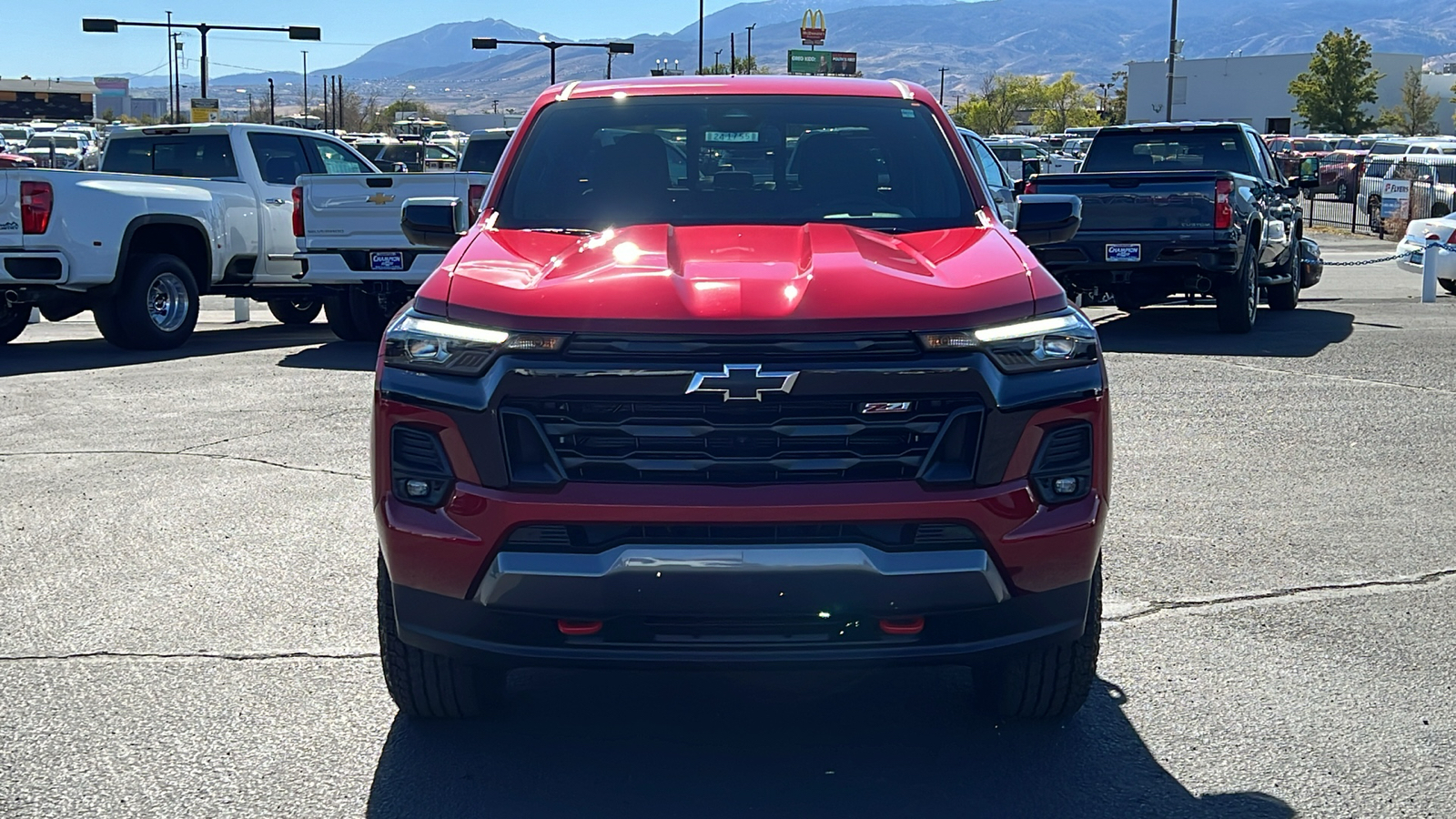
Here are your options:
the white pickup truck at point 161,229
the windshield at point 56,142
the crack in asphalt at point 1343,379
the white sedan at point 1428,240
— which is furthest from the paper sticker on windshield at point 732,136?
the windshield at point 56,142

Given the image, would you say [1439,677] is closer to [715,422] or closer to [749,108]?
[715,422]

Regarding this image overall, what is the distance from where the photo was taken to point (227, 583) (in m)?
5.74

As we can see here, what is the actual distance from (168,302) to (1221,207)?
893 cm

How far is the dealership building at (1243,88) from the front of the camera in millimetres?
111500

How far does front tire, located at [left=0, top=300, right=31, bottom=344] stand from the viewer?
1347 cm

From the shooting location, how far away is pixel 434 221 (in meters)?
5.37

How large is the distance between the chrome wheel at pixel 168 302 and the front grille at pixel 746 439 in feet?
34.3

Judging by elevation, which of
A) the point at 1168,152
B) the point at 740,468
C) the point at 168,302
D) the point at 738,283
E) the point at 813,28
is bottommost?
the point at 168,302

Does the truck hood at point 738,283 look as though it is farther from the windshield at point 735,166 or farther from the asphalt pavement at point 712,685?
the asphalt pavement at point 712,685

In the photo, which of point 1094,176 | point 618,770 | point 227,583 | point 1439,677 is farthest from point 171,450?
point 1094,176

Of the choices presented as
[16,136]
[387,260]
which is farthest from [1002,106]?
[387,260]

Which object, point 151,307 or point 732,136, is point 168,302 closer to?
point 151,307

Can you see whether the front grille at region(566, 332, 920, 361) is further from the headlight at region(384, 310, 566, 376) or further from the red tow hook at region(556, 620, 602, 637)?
the red tow hook at region(556, 620, 602, 637)

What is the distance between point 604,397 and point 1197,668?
2242 millimetres
